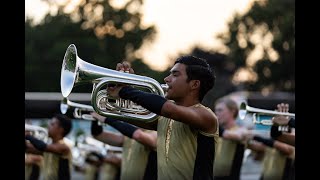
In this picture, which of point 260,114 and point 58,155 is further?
point 58,155

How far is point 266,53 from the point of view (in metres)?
40.0

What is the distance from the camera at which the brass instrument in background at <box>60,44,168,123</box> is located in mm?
4535

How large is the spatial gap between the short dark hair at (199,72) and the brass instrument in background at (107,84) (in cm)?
21

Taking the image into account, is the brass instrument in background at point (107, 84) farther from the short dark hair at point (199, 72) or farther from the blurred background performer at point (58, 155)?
the blurred background performer at point (58, 155)

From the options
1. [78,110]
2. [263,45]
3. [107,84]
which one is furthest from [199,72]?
[263,45]

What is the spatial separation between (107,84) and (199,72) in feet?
1.93

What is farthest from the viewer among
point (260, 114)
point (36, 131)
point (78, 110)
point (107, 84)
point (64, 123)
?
point (36, 131)

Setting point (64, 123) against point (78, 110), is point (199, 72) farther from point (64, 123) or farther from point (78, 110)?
point (64, 123)

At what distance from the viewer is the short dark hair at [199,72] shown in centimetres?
464

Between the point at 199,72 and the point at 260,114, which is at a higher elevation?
the point at 199,72

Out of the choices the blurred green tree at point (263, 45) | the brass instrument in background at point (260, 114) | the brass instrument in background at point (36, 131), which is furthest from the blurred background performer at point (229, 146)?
the blurred green tree at point (263, 45)

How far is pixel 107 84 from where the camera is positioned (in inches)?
179

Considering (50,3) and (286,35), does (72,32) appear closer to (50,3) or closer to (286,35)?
(50,3)
